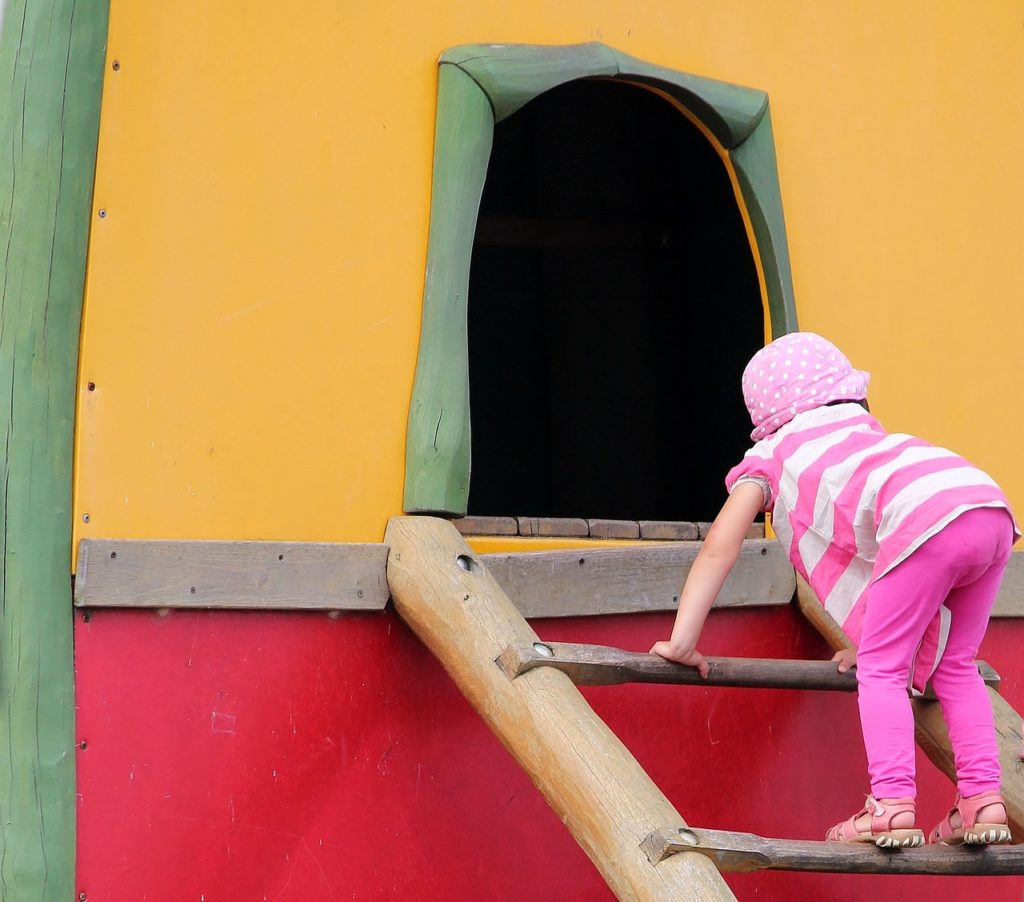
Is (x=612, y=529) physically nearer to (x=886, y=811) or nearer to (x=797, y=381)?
(x=797, y=381)

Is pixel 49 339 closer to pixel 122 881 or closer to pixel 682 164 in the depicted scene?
pixel 122 881

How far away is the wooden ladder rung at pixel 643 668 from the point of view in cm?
314

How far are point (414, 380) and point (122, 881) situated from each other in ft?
4.26

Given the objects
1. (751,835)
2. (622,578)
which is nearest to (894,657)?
(751,835)

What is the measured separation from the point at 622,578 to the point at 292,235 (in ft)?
3.77

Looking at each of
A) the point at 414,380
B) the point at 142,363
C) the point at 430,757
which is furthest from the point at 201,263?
the point at 430,757

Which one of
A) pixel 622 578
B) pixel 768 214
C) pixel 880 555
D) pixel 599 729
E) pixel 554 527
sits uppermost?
pixel 768 214

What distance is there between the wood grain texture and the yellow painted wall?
0.24 meters

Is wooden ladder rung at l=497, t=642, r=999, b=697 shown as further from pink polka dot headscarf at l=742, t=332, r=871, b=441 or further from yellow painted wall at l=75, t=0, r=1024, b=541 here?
yellow painted wall at l=75, t=0, r=1024, b=541

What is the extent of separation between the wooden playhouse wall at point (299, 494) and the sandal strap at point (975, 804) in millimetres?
960

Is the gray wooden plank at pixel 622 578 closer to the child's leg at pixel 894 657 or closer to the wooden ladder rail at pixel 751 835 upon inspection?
the wooden ladder rail at pixel 751 835

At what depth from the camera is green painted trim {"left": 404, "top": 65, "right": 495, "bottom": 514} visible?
12.0ft

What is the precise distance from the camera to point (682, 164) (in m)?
5.93

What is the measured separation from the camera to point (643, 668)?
10.5 feet
